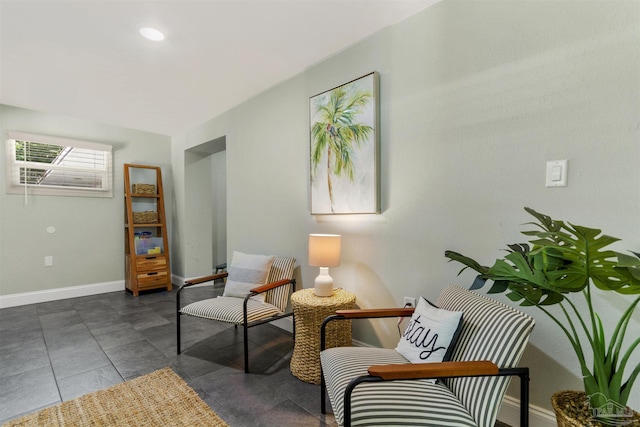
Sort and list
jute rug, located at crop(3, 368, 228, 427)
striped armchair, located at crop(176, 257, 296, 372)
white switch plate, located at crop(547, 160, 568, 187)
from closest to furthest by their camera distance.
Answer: white switch plate, located at crop(547, 160, 568, 187), jute rug, located at crop(3, 368, 228, 427), striped armchair, located at crop(176, 257, 296, 372)

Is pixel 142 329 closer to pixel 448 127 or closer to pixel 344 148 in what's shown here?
pixel 344 148

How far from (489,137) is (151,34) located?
2.44 metres

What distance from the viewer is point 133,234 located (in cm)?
435

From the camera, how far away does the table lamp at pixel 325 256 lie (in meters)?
2.21

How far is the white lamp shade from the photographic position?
2227mm

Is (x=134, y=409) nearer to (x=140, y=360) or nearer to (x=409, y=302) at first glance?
(x=140, y=360)

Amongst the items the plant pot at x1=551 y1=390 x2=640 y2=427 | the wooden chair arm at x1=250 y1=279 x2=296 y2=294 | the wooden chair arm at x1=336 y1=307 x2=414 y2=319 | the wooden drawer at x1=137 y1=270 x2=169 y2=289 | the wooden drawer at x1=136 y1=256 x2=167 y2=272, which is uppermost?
the wooden chair arm at x1=336 y1=307 x2=414 y2=319

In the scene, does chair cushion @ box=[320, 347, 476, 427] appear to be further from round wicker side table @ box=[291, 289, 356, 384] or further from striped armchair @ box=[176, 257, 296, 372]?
striped armchair @ box=[176, 257, 296, 372]

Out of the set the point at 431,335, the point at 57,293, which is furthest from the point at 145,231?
the point at 431,335

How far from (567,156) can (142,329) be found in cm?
363

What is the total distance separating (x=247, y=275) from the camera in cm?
282

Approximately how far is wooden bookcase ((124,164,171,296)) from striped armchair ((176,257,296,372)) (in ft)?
6.93

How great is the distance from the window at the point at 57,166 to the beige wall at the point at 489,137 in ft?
10.9
